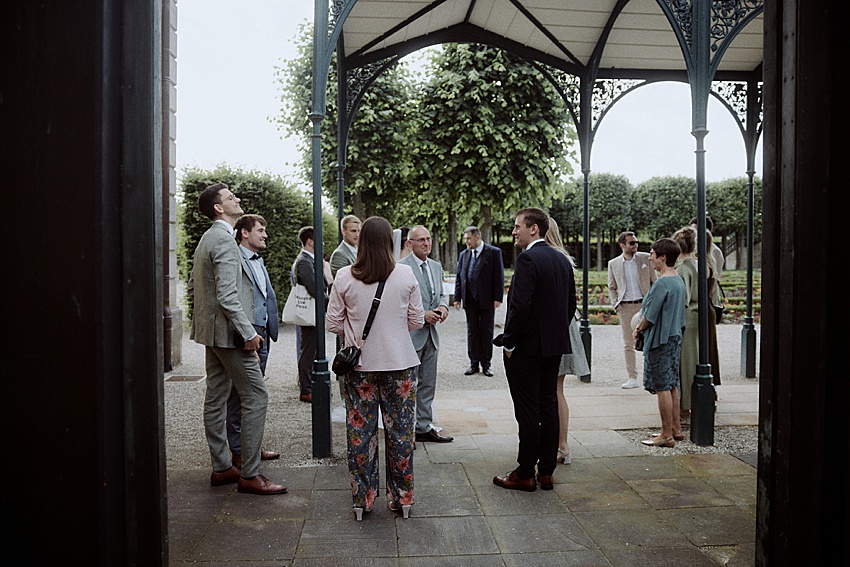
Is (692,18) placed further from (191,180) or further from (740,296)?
(740,296)

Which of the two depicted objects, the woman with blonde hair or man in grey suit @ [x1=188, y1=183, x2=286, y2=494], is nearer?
man in grey suit @ [x1=188, y1=183, x2=286, y2=494]

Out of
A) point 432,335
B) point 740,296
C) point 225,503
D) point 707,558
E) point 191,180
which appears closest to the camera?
point 707,558

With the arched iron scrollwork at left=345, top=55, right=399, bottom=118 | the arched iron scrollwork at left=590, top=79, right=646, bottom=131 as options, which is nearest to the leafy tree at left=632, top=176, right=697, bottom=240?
the arched iron scrollwork at left=590, top=79, right=646, bottom=131

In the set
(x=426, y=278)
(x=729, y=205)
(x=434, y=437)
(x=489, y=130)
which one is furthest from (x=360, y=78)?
(x=729, y=205)

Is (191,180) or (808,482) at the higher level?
(191,180)

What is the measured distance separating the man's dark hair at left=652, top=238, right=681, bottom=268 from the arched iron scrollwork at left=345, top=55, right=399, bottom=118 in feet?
12.6

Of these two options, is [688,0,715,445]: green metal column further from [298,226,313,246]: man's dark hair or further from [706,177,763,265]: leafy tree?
[706,177,763,265]: leafy tree

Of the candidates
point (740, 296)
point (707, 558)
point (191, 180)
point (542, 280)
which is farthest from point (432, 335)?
point (740, 296)

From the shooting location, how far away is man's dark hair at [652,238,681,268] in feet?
18.9

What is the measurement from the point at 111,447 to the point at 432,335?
3.80 metres

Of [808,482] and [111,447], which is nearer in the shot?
[111,447]

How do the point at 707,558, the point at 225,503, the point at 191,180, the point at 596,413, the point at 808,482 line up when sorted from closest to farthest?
the point at 808,482 → the point at 707,558 → the point at 225,503 → the point at 596,413 → the point at 191,180

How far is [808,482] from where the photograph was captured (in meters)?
2.36

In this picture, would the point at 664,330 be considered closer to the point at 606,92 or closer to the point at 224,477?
the point at 224,477
